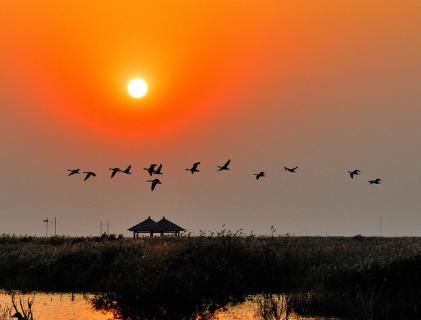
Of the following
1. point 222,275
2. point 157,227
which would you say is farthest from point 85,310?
point 157,227

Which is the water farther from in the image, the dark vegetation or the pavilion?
the pavilion

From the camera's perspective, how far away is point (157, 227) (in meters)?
87.6

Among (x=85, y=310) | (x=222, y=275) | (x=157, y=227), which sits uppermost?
(x=157, y=227)

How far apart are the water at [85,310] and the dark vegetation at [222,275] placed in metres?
0.58

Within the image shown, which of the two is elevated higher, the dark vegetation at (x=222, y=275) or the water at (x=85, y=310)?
the dark vegetation at (x=222, y=275)

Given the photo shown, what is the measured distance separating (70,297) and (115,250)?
27.1 ft

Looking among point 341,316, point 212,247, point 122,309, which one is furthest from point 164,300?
point 212,247

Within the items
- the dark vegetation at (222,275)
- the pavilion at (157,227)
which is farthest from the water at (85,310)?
the pavilion at (157,227)

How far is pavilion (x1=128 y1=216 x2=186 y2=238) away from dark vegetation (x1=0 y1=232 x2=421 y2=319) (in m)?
33.2

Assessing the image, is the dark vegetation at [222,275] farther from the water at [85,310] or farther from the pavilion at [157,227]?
the pavilion at [157,227]

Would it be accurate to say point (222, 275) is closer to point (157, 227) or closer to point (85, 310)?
point (85, 310)

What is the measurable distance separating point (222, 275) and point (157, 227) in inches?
2060

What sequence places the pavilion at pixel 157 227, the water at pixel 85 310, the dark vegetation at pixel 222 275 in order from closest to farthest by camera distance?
1. the dark vegetation at pixel 222 275
2. the water at pixel 85 310
3. the pavilion at pixel 157 227

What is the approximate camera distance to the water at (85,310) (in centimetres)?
2933
